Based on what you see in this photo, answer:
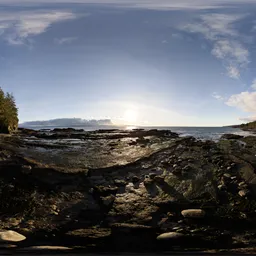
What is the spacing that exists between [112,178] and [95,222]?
19.4 ft

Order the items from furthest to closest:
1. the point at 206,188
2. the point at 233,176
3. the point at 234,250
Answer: the point at 233,176
the point at 206,188
the point at 234,250

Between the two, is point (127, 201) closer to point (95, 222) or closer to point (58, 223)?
point (95, 222)

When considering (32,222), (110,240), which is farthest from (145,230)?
(32,222)

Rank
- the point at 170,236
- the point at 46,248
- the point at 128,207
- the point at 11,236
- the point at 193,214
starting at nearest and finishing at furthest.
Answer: the point at 46,248 → the point at 11,236 → the point at 170,236 → the point at 193,214 → the point at 128,207

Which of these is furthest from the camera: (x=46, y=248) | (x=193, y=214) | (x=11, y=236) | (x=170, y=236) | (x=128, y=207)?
(x=128, y=207)

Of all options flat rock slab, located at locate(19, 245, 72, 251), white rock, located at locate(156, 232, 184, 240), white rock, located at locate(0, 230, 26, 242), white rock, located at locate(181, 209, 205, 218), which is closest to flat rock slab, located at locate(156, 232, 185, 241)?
white rock, located at locate(156, 232, 184, 240)

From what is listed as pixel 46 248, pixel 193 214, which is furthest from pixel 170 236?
pixel 46 248

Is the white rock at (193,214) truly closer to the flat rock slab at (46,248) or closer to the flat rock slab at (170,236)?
the flat rock slab at (170,236)

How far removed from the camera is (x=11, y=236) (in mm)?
6805

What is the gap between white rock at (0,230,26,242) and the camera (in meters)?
6.64

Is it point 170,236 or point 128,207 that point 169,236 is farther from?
point 128,207

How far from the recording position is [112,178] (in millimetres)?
14164

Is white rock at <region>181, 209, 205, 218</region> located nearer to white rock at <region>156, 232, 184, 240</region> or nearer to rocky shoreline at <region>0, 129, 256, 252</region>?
rocky shoreline at <region>0, 129, 256, 252</region>

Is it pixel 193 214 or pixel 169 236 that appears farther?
pixel 193 214
